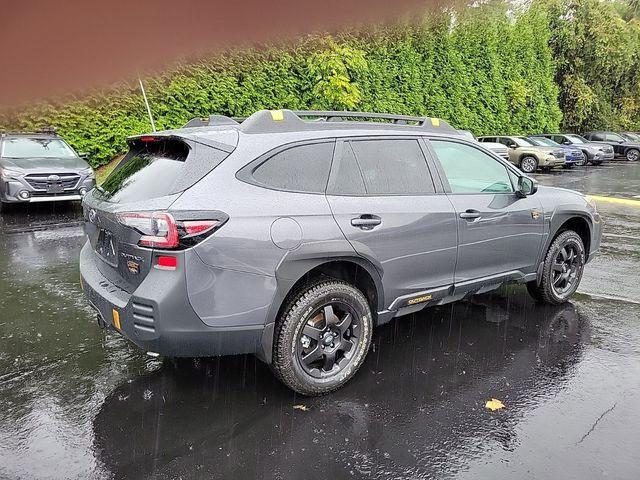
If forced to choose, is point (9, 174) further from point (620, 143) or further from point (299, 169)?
point (620, 143)

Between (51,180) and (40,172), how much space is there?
23cm

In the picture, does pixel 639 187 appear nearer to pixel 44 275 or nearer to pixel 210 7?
pixel 44 275

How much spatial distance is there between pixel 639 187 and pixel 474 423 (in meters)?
15.5

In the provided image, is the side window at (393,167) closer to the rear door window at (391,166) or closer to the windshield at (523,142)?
the rear door window at (391,166)

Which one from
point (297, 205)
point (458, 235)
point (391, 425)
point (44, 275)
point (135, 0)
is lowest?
point (44, 275)

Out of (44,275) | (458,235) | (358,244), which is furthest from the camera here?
(44,275)

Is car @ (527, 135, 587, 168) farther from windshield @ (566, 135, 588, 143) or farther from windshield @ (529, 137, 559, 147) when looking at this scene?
windshield @ (566, 135, 588, 143)

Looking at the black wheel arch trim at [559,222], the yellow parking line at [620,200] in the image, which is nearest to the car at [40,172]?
the black wheel arch trim at [559,222]

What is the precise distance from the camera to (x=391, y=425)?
3.35 meters

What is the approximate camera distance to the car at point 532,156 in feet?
71.8

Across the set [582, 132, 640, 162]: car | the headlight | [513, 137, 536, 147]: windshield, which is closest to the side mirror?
the headlight

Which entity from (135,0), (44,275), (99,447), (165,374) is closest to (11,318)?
(44,275)

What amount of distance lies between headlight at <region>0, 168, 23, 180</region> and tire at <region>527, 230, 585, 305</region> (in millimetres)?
8897

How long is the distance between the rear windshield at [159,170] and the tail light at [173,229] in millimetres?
229
